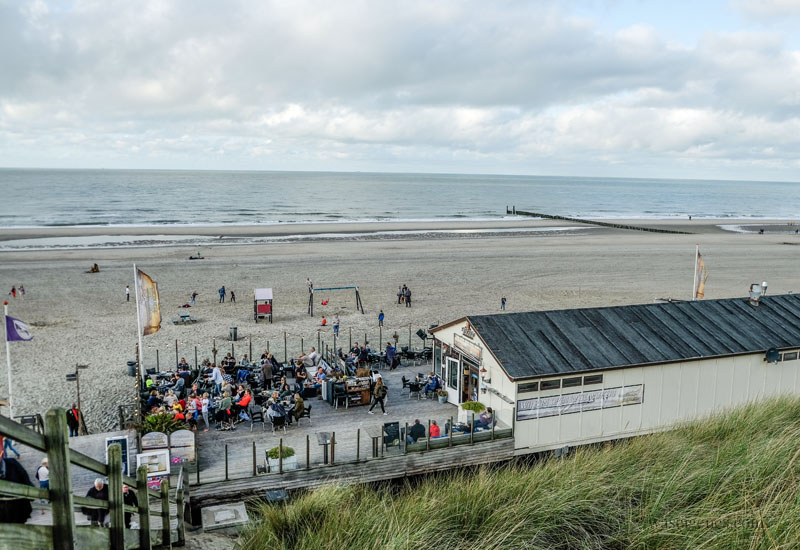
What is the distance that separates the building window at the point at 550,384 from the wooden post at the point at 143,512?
1068cm

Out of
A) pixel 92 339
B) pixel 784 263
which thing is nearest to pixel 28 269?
pixel 92 339

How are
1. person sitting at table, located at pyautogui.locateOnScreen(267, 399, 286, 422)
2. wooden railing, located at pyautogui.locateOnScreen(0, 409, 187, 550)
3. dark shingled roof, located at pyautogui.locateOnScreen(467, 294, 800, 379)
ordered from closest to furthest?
wooden railing, located at pyautogui.locateOnScreen(0, 409, 187, 550) → person sitting at table, located at pyautogui.locateOnScreen(267, 399, 286, 422) → dark shingled roof, located at pyautogui.locateOnScreen(467, 294, 800, 379)

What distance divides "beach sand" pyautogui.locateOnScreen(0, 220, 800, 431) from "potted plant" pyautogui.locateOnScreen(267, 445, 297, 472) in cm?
769

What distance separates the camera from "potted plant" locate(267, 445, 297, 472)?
12016 mm

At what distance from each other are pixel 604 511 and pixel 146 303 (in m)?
15.8

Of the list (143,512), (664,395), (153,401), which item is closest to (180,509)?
(153,401)

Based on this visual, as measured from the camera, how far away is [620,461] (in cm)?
659

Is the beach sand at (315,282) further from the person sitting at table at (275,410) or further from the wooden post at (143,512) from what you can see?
the wooden post at (143,512)

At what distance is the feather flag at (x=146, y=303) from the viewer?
58.7ft

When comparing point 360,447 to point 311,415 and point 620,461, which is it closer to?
point 311,415

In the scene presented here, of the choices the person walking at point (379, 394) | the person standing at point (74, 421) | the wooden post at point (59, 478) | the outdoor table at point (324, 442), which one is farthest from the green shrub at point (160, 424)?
the wooden post at point (59, 478)

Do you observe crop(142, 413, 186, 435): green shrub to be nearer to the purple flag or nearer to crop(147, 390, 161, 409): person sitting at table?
crop(147, 390, 161, 409): person sitting at table

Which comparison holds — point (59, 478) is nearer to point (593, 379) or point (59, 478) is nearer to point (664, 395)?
point (593, 379)

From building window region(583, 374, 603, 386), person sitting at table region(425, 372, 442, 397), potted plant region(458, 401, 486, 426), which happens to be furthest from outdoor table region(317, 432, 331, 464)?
building window region(583, 374, 603, 386)
